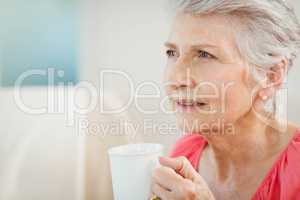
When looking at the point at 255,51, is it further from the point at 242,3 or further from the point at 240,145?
the point at 240,145

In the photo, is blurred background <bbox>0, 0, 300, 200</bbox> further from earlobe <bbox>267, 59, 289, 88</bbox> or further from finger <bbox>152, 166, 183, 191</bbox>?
finger <bbox>152, 166, 183, 191</bbox>

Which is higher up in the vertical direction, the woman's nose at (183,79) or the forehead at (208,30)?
the forehead at (208,30)

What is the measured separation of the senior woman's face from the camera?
35.8 inches

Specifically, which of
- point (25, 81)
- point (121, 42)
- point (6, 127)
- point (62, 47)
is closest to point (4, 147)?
point (6, 127)

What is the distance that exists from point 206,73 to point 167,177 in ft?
0.84

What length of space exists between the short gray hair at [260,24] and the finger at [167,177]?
1.01 feet

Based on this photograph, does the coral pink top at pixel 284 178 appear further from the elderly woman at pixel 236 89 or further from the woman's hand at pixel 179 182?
the woman's hand at pixel 179 182

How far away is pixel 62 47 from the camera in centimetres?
113

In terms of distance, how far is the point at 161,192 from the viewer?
0.91m

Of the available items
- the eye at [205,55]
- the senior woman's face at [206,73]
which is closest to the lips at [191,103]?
the senior woman's face at [206,73]

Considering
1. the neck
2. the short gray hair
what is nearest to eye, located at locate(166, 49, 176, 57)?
the short gray hair

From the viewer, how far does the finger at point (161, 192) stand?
2.95 feet

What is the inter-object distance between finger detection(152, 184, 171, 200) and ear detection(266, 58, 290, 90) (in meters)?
0.35

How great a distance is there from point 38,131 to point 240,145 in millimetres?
548
